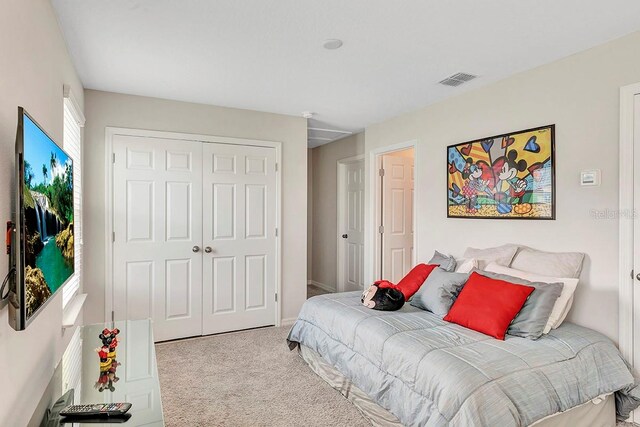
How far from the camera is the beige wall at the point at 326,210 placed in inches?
234

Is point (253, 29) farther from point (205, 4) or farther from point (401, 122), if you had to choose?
point (401, 122)

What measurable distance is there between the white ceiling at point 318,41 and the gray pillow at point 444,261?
152 cm

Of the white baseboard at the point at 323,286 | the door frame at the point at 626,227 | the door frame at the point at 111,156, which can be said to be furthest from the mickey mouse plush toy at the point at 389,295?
the white baseboard at the point at 323,286

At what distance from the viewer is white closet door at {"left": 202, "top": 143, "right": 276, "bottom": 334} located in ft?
12.8

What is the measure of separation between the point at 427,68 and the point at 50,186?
2586 mm

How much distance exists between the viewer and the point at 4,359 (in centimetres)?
123

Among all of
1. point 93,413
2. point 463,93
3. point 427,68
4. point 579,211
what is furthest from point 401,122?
point 93,413

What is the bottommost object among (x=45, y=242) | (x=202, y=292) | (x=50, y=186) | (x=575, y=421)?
(x=575, y=421)

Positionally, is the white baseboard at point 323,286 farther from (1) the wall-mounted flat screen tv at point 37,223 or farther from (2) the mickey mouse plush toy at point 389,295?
(1) the wall-mounted flat screen tv at point 37,223

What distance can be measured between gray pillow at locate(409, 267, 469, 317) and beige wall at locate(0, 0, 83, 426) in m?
2.33

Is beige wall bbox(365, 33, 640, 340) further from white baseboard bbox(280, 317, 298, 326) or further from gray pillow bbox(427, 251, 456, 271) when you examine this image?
white baseboard bbox(280, 317, 298, 326)

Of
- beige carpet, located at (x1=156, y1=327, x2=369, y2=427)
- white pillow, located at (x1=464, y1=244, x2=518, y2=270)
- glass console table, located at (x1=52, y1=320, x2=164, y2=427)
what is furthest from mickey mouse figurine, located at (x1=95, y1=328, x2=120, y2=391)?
white pillow, located at (x1=464, y1=244, x2=518, y2=270)

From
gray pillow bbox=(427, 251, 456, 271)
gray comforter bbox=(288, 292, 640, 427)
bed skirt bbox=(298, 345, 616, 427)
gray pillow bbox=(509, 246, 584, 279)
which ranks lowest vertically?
bed skirt bbox=(298, 345, 616, 427)

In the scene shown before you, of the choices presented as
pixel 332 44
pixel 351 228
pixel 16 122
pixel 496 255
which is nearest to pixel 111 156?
pixel 16 122
